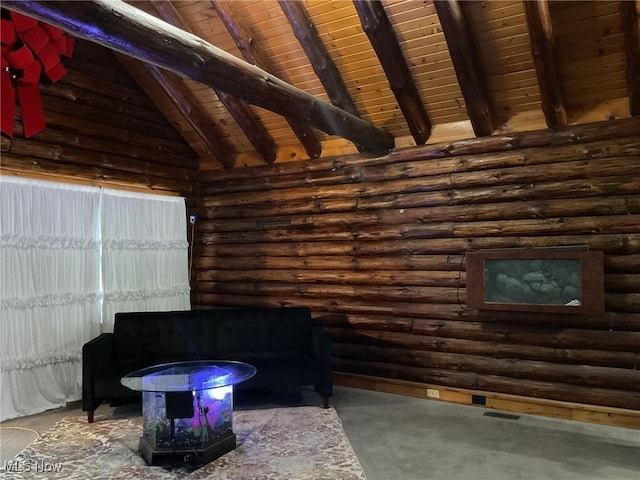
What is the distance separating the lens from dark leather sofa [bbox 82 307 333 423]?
4.89 meters

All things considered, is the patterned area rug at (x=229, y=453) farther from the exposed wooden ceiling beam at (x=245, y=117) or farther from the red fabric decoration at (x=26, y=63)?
the exposed wooden ceiling beam at (x=245, y=117)

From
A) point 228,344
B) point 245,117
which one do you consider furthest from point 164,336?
point 245,117

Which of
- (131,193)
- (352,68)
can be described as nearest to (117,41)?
(352,68)

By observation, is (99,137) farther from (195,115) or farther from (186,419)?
(186,419)

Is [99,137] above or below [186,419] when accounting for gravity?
above

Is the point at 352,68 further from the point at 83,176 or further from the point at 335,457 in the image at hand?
the point at 335,457

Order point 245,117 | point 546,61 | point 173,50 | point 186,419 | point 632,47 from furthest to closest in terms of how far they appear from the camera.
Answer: point 245,117 → point 546,61 → point 632,47 → point 186,419 → point 173,50

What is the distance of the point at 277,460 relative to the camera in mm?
3752

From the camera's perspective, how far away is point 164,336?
5.46m

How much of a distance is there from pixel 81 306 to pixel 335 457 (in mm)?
3381

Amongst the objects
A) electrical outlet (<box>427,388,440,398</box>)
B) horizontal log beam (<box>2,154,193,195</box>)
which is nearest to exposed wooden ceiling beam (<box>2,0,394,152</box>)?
horizontal log beam (<box>2,154,193,195</box>)

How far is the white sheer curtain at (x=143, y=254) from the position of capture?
578 centimetres

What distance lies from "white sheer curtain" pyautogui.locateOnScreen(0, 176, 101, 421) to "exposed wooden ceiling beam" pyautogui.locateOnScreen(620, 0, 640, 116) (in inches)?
217

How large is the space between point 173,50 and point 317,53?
2.09 metres
